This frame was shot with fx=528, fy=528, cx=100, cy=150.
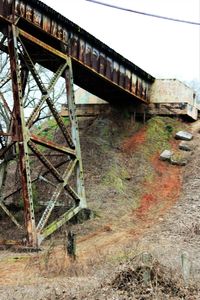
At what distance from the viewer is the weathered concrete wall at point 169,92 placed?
925 inches

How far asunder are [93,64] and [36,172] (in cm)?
496

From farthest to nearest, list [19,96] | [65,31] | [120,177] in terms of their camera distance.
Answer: [120,177], [65,31], [19,96]

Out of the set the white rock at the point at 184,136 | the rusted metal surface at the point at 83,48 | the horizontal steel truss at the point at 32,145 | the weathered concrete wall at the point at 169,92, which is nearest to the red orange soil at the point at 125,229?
the horizontal steel truss at the point at 32,145

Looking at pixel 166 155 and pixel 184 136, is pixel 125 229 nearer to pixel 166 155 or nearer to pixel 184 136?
pixel 166 155

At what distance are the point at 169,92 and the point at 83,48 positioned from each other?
7260 mm

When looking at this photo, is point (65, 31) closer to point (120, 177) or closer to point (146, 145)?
point (120, 177)

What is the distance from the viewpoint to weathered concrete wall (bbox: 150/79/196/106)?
23.5 meters

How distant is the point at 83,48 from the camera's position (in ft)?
56.9

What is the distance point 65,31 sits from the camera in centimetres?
1630

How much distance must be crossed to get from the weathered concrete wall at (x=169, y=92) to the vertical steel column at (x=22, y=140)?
10.5m

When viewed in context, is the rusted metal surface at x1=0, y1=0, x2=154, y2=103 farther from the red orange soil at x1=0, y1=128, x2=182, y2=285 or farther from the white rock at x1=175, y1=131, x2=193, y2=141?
the red orange soil at x1=0, y1=128, x2=182, y2=285

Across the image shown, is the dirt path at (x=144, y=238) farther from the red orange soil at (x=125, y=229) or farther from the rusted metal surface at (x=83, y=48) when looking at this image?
the rusted metal surface at (x=83, y=48)

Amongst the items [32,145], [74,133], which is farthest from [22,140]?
[74,133]

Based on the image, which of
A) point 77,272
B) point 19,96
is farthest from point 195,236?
point 19,96
